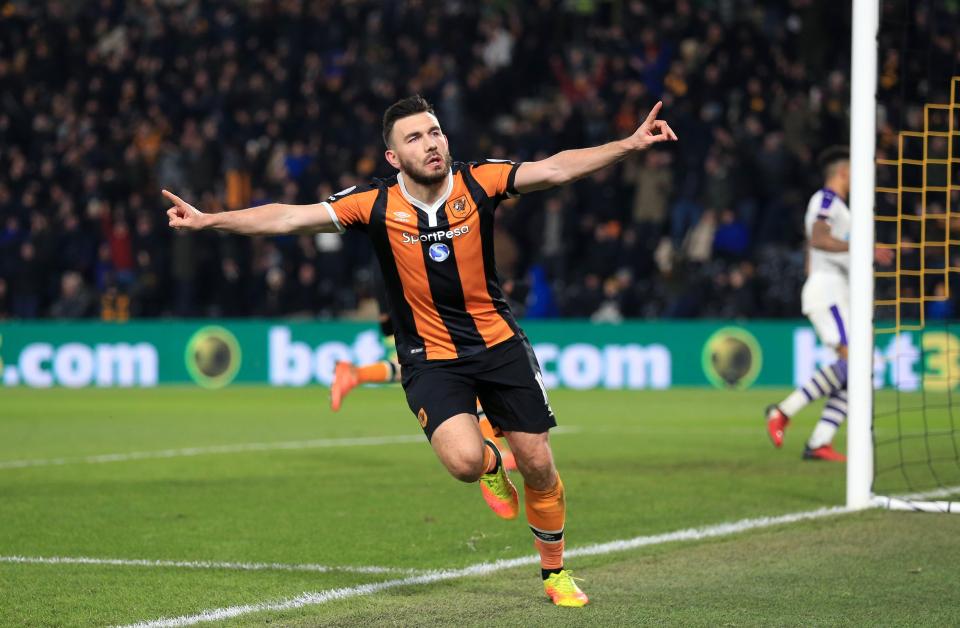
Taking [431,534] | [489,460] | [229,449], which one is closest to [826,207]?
[431,534]

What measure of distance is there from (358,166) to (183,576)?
56.8 ft

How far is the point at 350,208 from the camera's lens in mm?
5973

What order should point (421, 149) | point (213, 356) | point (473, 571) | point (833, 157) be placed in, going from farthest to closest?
point (213, 356) < point (833, 157) < point (473, 571) < point (421, 149)

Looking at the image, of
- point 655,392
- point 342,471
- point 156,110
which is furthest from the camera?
point 156,110

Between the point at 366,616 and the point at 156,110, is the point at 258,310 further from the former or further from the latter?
the point at 366,616

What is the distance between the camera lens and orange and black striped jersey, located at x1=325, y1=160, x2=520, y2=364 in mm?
5930

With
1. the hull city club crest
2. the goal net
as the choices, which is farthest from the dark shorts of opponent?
the goal net

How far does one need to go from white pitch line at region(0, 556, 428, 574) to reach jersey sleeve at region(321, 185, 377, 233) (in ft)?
5.23

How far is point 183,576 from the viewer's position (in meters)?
6.41

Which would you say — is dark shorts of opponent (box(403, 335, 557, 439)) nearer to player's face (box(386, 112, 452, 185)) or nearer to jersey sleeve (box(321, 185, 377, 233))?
jersey sleeve (box(321, 185, 377, 233))

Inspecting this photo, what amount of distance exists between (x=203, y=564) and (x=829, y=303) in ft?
19.4

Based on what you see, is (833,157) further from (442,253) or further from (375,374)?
(442,253)

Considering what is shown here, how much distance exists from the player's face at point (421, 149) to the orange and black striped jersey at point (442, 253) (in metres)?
0.11

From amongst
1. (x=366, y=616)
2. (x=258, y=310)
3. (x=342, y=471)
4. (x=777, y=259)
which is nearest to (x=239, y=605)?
(x=366, y=616)
